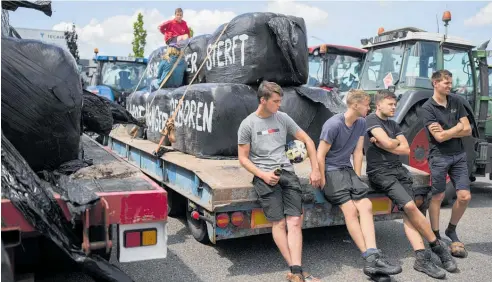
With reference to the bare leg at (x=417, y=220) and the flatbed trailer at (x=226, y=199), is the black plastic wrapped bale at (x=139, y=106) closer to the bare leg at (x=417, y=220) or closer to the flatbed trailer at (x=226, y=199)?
the flatbed trailer at (x=226, y=199)

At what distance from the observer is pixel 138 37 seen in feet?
79.0

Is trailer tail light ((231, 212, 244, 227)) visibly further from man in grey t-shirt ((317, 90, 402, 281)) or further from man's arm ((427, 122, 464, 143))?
man's arm ((427, 122, 464, 143))

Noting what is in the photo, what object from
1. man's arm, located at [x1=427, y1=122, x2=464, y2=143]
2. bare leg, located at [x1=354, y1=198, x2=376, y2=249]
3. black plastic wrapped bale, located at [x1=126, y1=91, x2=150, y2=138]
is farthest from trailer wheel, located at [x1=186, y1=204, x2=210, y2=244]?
black plastic wrapped bale, located at [x1=126, y1=91, x2=150, y2=138]

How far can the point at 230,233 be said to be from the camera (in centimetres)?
383

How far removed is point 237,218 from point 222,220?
129mm

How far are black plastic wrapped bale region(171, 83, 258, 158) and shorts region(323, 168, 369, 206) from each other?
113cm

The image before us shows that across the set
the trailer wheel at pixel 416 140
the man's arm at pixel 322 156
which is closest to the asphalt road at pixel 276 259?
the man's arm at pixel 322 156

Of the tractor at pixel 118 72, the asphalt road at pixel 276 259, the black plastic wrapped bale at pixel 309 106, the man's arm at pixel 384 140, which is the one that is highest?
the tractor at pixel 118 72

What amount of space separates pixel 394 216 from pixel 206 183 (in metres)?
1.86

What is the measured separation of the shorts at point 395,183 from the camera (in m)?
4.13

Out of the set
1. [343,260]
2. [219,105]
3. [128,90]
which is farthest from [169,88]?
[128,90]

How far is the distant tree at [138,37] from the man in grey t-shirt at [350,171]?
69.1ft

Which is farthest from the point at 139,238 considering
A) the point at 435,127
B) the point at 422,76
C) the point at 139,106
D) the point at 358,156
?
the point at 422,76

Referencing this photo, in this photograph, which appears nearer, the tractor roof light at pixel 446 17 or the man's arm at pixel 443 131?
the man's arm at pixel 443 131
